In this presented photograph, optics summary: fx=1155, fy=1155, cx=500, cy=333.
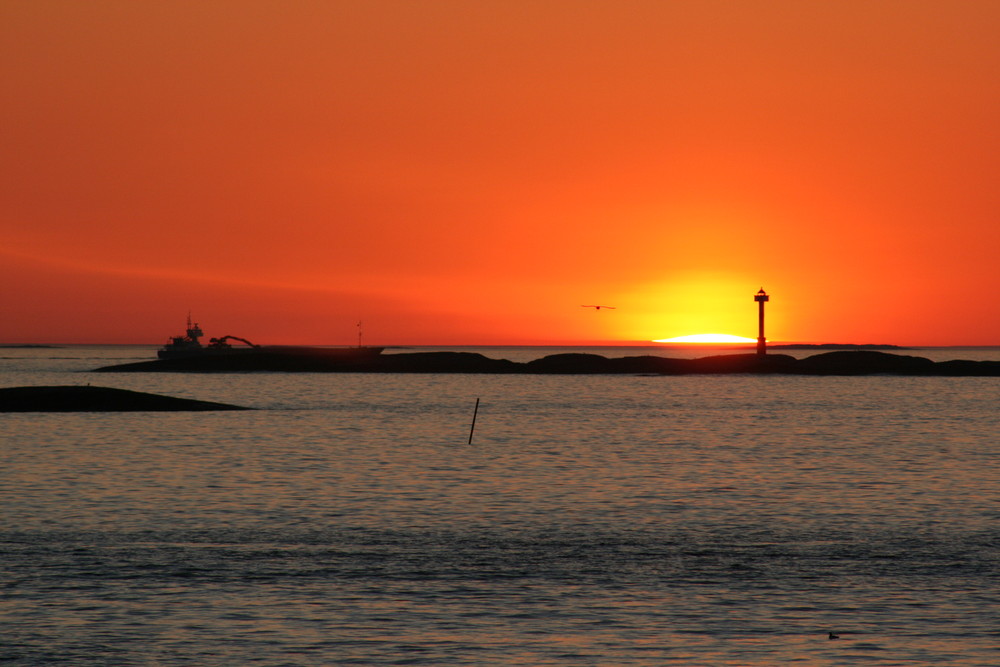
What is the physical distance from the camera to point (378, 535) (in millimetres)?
26828

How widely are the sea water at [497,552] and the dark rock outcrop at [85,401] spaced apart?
2598 cm

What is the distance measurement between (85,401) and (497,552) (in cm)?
6733

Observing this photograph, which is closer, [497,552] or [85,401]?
[497,552]

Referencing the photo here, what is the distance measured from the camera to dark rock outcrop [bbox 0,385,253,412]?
82.4 meters

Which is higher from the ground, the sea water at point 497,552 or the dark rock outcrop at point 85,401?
the dark rock outcrop at point 85,401

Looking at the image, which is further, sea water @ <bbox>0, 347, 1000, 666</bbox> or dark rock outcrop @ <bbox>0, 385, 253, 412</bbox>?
dark rock outcrop @ <bbox>0, 385, 253, 412</bbox>

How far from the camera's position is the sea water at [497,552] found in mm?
16297

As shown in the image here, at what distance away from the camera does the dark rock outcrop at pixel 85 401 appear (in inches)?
3243

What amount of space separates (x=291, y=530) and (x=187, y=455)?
23793 millimetres

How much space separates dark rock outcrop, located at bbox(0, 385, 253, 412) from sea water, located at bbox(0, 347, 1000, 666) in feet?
85.2

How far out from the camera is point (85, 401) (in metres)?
84.4

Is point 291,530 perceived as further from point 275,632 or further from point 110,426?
point 110,426

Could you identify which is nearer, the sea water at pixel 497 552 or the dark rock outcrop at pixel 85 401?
the sea water at pixel 497 552

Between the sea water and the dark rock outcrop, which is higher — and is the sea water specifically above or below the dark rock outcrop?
below
